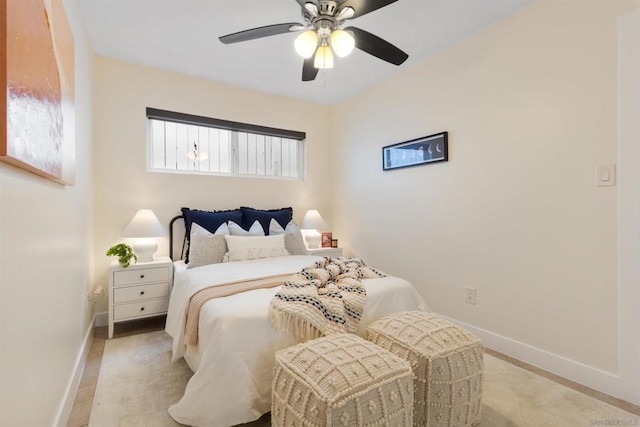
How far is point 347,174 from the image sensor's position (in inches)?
162

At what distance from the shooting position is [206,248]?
9.11 ft

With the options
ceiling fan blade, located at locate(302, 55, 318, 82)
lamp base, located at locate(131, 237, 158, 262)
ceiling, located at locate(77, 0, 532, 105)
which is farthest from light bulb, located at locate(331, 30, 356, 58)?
lamp base, located at locate(131, 237, 158, 262)

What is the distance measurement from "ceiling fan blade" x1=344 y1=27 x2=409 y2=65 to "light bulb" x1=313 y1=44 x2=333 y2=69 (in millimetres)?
176

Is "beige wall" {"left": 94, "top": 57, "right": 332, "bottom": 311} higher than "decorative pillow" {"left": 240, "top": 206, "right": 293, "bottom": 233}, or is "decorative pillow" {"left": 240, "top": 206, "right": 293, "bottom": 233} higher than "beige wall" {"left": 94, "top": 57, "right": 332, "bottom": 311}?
"beige wall" {"left": 94, "top": 57, "right": 332, "bottom": 311}

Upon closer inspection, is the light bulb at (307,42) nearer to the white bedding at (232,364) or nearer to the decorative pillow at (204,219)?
the white bedding at (232,364)

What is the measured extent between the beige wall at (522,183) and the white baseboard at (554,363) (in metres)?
0.04

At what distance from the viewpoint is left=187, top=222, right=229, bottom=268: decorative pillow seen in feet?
8.96

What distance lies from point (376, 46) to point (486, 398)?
233 cm

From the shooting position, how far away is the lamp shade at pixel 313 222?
151 inches

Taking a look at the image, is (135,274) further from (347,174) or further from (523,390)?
(523,390)

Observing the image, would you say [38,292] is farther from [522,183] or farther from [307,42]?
[522,183]

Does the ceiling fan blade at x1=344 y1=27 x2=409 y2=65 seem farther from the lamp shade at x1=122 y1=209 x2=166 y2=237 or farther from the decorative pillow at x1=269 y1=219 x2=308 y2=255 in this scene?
the lamp shade at x1=122 y1=209 x2=166 y2=237

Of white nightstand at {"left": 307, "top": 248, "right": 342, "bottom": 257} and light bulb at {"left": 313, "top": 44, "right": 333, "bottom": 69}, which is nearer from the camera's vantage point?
light bulb at {"left": 313, "top": 44, "right": 333, "bottom": 69}

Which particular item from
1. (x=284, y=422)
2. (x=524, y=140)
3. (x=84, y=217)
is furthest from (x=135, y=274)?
(x=524, y=140)
